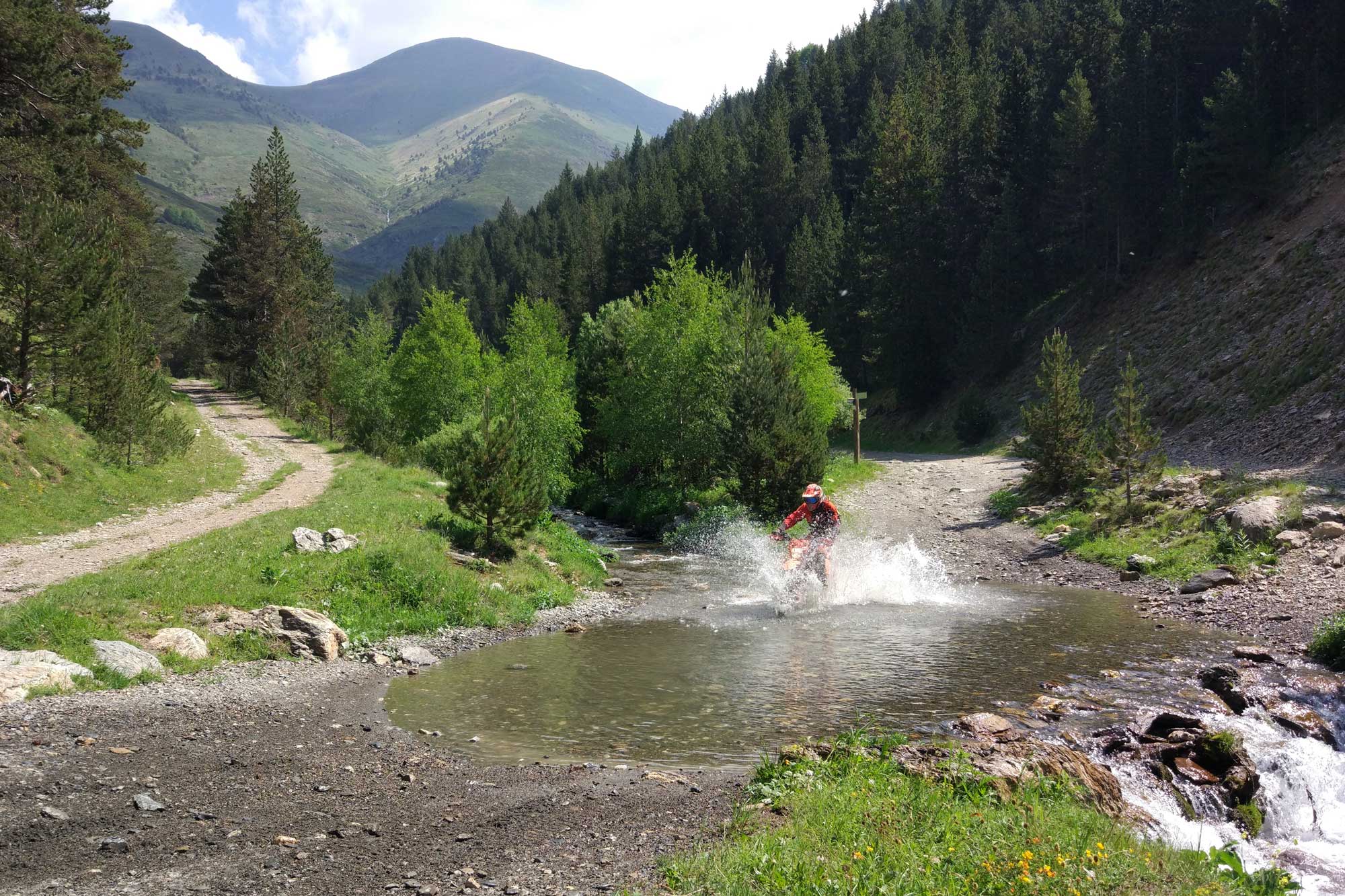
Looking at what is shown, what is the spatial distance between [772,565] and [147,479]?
21.0m

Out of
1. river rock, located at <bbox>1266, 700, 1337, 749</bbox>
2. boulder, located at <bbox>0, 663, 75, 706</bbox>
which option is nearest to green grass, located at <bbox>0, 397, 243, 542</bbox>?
boulder, located at <bbox>0, 663, 75, 706</bbox>

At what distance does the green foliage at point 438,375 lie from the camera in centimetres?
4778

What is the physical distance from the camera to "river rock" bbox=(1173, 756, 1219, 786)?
990cm

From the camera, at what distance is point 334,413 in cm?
5869

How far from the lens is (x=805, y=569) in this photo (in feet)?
72.8

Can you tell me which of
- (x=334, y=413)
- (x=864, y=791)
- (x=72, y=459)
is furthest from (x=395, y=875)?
(x=334, y=413)

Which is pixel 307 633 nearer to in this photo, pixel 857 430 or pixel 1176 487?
pixel 1176 487

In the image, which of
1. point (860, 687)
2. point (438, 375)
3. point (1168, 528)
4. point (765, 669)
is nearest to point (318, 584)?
point (765, 669)

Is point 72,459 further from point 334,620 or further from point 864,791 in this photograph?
point 864,791

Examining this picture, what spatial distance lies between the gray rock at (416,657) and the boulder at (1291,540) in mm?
20140

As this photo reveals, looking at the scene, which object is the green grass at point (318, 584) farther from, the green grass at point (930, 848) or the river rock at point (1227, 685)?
the river rock at point (1227, 685)

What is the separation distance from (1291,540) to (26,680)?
2584 cm

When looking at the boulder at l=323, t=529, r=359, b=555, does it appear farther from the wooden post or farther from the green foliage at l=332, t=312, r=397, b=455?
the wooden post

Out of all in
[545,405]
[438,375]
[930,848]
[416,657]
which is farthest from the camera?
[438,375]
